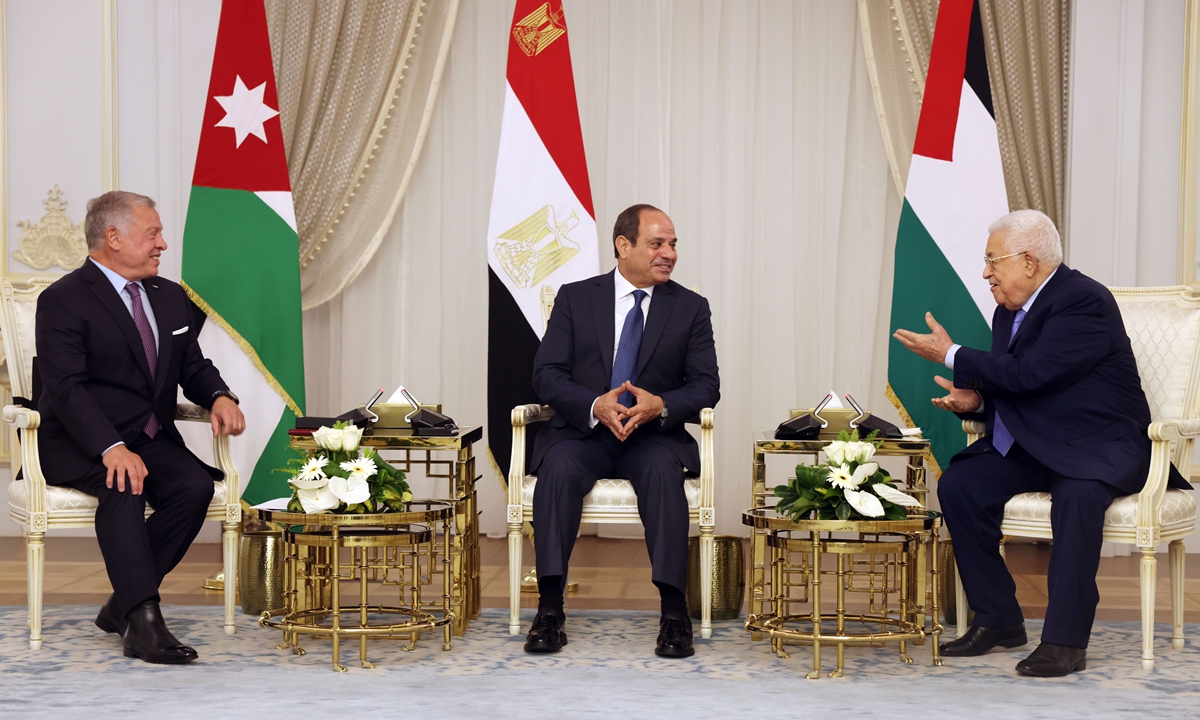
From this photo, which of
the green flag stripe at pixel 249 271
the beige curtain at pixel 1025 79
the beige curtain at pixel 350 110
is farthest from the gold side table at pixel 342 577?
the beige curtain at pixel 1025 79

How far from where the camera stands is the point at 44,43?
16.9 ft

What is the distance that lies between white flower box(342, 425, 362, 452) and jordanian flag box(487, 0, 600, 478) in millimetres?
1321

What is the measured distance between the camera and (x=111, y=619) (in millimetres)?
3350

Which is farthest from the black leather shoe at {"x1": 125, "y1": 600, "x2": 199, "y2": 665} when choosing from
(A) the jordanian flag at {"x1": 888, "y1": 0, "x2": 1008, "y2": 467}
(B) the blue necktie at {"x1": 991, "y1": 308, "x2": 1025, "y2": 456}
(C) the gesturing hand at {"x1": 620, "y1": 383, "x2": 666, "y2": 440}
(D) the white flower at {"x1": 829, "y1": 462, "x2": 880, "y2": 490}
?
(A) the jordanian flag at {"x1": 888, "y1": 0, "x2": 1008, "y2": 467}

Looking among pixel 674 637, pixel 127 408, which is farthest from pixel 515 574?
pixel 127 408

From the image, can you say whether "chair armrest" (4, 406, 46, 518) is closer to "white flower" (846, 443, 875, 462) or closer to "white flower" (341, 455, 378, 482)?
"white flower" (341, 455, 378, 482)

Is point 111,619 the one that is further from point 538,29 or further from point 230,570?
point 538,29

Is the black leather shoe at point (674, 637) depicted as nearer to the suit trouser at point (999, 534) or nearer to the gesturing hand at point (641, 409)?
the gesturing hand at point (641, 409)

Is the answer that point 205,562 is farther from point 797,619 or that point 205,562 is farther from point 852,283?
point 852,283

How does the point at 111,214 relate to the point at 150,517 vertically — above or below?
above

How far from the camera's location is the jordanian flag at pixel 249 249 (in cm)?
439

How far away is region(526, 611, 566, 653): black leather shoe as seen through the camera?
3.17 metres

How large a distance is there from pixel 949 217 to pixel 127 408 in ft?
9.89

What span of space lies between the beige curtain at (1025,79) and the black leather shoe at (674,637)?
8.84 ft
